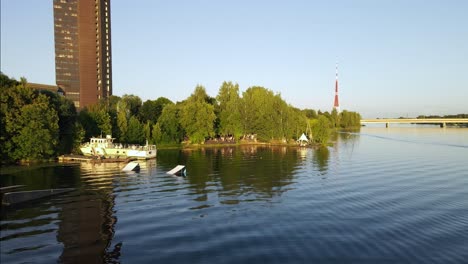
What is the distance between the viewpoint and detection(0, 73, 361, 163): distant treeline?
6950 centimetres

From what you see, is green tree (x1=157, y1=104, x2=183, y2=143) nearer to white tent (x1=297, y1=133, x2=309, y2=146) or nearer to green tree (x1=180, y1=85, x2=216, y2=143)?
green tree (x1=180, y1=85, x2=216, y2=143)

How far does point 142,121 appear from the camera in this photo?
131500 mm

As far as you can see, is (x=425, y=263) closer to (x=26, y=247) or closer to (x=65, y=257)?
(x=65, y=257)

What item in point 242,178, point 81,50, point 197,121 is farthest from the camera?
point 81,50

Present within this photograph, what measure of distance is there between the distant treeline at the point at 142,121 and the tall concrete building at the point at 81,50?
28437 mm

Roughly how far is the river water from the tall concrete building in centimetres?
14233

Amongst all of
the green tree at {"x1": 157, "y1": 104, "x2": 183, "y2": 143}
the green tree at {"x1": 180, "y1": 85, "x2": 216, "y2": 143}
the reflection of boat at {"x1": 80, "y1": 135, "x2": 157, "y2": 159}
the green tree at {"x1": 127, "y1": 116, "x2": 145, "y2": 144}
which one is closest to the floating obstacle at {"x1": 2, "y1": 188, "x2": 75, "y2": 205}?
the reflection of boat at {"x1": 80, "y1": 135, "x2": 157, "y2": 159}

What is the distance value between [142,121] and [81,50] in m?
83.9

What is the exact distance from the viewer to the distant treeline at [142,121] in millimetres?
69500

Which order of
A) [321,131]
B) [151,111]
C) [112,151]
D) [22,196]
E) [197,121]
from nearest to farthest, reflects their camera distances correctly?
[22,196] < [112,151] < [197,121] < [321,131] < [151,111]

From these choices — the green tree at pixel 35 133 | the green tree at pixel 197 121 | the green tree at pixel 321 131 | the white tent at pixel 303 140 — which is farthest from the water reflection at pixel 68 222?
the green tree at pixel 321 131

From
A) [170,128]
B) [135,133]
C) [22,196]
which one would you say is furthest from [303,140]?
[22,196]

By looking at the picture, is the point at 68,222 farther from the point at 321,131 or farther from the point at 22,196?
the point at 321,131

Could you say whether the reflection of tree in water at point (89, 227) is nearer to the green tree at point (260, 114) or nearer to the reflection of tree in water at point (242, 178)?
the reflection of tree in water at point (242, 178)
